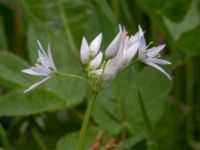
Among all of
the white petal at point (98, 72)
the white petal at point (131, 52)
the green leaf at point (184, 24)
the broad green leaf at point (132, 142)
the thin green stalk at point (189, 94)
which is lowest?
the thin green stalk at point (189, 94)

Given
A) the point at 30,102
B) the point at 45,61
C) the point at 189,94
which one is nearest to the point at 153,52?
the point at 45,61

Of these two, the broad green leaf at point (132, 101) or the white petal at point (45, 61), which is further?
the broad green leaf at point (132, 101)

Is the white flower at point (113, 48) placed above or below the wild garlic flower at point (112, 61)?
above

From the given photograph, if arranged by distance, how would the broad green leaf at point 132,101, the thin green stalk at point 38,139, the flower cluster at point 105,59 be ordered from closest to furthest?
the flower cluster at point 105,59
the broad green leaf at point 132,101
the thin green stalk at point 38,139

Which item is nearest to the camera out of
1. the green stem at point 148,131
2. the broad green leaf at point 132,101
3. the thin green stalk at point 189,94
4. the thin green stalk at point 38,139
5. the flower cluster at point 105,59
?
the flower cluster at point 105,59

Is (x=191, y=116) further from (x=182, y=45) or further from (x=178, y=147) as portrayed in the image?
(x=182, y=45)

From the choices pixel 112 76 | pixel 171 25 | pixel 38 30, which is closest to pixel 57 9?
pixel 38 30

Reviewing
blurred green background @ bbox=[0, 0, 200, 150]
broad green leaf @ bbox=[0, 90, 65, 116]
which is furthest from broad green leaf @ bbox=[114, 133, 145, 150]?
broad green leaf @ bbox=[0, 90, 65, 116]

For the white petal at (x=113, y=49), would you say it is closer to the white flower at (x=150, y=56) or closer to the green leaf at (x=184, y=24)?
the white flower at (x=150, y=56)

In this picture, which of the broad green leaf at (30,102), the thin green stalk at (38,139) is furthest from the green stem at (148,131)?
the thin green stalk at (38,139)

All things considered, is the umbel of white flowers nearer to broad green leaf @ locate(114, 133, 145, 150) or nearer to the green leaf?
broad green leaf @ locate(114, 133, 145, 150)
